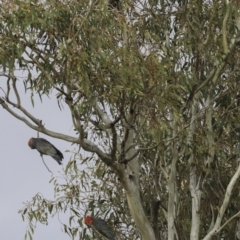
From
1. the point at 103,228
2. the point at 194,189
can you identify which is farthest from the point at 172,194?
the point at 103,228

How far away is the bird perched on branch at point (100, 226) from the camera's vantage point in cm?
1247

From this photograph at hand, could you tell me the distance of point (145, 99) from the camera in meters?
10.6

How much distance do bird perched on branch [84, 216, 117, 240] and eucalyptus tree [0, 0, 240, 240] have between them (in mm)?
503

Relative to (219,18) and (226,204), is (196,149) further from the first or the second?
(219,18)

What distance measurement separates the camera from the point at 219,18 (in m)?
12.1

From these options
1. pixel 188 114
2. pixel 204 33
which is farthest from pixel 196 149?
pixel 204 33

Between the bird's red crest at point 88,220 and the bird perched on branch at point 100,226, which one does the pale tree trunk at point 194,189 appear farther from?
the bird's red crest at point 88,220

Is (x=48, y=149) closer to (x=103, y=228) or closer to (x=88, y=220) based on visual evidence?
(x=88, y=220)

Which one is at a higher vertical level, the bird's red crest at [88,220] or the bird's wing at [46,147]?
the bird's wing at [46,147]

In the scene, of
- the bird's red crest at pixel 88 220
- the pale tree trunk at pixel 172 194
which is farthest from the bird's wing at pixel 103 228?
the pale tree trunk at pixel 172 194

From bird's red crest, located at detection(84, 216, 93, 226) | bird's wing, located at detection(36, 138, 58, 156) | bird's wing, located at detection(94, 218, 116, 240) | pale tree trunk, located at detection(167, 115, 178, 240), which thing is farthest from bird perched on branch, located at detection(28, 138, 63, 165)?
bird's wing, located at detection(94, 218, 116, 240)

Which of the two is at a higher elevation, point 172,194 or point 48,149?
point 48,149

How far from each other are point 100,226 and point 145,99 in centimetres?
248

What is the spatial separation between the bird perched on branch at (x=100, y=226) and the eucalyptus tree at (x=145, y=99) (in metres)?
0.50
